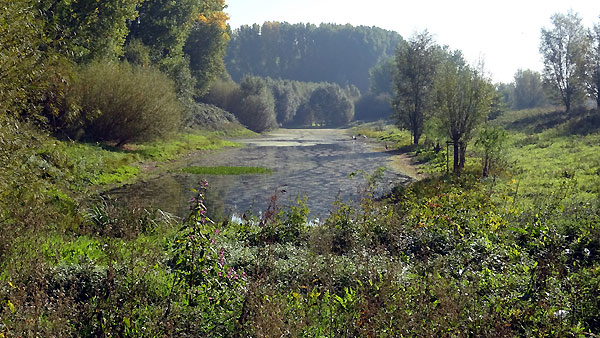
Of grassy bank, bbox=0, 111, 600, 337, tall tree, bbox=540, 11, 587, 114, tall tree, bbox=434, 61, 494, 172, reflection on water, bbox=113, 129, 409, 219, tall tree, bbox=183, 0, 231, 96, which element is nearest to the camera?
grassy bank, bbox=0, 111, 600, 337

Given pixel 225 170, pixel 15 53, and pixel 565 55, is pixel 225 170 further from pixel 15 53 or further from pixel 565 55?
pixel 565 55

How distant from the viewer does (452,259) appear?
8.92 metres

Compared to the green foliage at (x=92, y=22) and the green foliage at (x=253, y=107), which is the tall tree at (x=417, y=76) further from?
the green foliage at (x=253, y=107)

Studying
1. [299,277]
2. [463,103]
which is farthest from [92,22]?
[299,277]

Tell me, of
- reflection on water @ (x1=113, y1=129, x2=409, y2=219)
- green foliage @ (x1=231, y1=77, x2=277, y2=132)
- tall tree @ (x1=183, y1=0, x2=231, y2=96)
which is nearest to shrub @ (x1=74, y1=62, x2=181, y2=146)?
reflection on water @ (x1=113, y1=129, x2=409, y2=219)

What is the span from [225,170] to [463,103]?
14633 millimetres

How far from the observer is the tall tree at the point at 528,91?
101m

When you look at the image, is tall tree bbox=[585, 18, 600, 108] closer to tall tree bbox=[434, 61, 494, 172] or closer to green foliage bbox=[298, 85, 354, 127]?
tall tree bbox=[434, 61, 494, 172]

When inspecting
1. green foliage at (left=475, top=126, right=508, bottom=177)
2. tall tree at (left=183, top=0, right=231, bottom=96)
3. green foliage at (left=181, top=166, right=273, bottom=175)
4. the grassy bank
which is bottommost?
green foliage at (left=181, top=166, right=273, bottom=175)

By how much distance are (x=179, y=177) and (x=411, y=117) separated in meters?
30.0

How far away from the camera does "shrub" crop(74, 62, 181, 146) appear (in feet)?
93.7

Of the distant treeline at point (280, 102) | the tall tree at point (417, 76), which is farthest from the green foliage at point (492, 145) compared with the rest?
the distant treeline at point (280, 102)

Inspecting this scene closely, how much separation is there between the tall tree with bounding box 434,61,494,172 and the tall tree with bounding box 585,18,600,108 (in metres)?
35.0

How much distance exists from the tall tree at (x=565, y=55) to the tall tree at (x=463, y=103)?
35.8 meters
